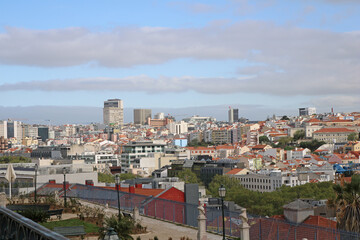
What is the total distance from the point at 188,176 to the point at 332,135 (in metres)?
88.1

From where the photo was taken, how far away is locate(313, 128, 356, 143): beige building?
174750 millimetres

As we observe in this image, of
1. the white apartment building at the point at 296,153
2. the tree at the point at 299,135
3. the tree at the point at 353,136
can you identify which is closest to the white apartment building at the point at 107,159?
the white apartment building at the point at 296,153

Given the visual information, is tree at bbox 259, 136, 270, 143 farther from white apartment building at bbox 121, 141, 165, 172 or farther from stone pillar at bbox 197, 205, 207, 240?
stone pillar at bbox 197, 205, 207, 240

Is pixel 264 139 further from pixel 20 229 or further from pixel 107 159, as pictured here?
pixel 20 229

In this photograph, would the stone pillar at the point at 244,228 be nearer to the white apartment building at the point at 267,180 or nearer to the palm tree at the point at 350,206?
the palm tree at the point at 350,206

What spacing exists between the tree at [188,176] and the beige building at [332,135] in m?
80.8

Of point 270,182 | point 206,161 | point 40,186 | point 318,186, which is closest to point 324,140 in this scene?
point 206,161

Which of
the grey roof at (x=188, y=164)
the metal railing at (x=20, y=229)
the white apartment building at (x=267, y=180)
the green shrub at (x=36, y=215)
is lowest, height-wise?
the white apartment building at (x=267, y=180)

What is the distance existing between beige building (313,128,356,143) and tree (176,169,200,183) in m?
80.8

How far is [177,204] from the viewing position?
19.0 m

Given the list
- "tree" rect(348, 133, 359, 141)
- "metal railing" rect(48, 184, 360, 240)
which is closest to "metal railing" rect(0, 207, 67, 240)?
"metal railing" rect(48, 184, 360, 240)

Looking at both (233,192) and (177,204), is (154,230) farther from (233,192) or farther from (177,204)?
(233,192)

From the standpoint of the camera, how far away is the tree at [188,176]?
96500mm

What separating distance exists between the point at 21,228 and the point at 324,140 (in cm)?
17411
